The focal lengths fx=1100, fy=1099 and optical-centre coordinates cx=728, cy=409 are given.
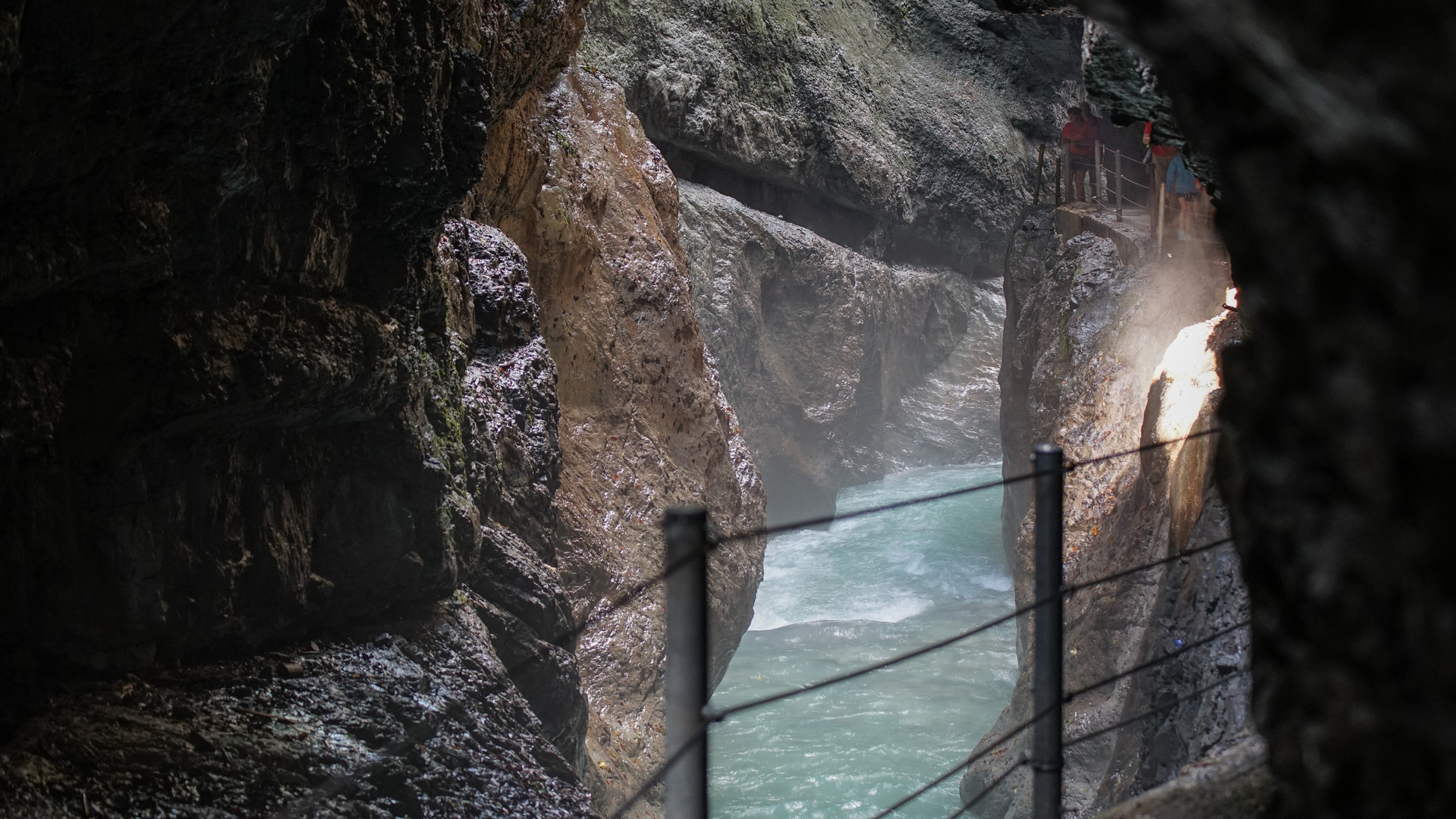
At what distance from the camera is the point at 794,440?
20203mm

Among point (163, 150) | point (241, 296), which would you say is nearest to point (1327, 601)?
point (163, 150)

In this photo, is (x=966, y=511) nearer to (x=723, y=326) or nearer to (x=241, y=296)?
(x=723, y=326)

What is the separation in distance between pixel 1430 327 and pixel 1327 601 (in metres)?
0.31

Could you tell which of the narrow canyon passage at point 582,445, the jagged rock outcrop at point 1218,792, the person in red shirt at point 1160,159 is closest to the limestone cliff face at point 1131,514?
the narrow canyon passage at point 582,445

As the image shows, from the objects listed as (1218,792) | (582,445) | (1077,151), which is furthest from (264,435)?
(1077,151)

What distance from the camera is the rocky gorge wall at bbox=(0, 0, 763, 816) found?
3.16 metres

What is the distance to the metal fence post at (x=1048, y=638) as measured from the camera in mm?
2285

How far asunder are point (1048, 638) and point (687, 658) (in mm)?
1049

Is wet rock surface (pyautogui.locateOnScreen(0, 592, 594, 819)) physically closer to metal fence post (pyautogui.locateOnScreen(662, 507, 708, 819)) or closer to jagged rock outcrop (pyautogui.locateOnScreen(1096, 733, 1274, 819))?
metal fence post (pyautogui.locateOnScreen(662, 507, 708, 819))

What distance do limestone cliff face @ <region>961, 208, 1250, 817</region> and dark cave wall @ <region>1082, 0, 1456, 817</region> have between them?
10.3 feet

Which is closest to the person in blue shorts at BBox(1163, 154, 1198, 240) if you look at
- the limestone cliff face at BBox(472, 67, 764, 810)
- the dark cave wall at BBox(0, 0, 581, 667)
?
the limestone cliff face at BBox(472, 67, 764, 810)

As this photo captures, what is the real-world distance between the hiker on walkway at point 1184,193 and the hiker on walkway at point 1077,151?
3617mm

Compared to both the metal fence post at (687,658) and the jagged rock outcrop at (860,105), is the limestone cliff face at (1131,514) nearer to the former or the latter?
the metal fence post at (687,658)

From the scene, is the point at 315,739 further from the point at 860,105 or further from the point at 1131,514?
the point at 860,105
